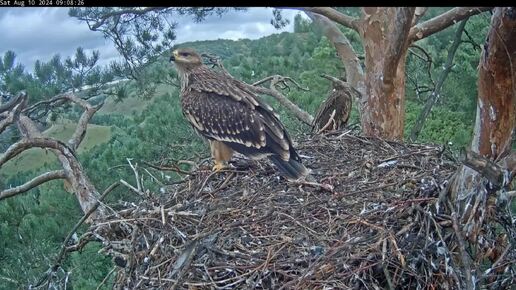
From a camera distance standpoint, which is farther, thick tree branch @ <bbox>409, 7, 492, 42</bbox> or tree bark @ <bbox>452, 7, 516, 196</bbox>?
thick tree branch @ <bbox>409, 7, 492, 42</bbox>

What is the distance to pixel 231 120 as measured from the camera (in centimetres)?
478

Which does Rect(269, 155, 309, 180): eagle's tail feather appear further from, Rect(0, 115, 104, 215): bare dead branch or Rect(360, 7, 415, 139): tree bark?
Rect(360, 7, 415, 139): tree bark

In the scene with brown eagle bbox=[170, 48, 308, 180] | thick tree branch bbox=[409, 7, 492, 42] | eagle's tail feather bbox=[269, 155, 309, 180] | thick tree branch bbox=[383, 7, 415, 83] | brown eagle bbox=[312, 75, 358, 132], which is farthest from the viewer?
thick tree branch bbox=[409, 7, 492, 42]

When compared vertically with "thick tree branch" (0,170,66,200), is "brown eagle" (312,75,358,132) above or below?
above

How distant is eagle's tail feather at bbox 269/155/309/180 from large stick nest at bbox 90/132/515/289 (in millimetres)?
82

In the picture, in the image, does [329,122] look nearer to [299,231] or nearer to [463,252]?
[299,231]

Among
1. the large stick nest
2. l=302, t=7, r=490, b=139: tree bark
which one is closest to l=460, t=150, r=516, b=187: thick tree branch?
the large stick nest

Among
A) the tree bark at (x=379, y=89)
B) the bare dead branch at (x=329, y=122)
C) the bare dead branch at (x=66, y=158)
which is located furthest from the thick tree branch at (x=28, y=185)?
the tree bark at (x=379, y=89)

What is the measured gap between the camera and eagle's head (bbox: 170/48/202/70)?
530 centimetres

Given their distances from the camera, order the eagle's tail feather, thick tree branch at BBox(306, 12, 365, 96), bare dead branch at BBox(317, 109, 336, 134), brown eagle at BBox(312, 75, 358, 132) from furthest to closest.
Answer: thick tree branch at BBox(306, 12, 365, 96) → brown eagle at BBox(312, 75, 358, 132) → bare dead branch at BBox(317, 109, 336, 134) → the eagle's tail feather

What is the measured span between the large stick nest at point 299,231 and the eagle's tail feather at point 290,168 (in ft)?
0.27

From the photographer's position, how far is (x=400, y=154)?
4750 millimetres

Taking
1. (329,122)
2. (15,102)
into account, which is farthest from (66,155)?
(329,122)

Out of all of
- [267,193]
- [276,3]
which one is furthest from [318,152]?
[276,3]
